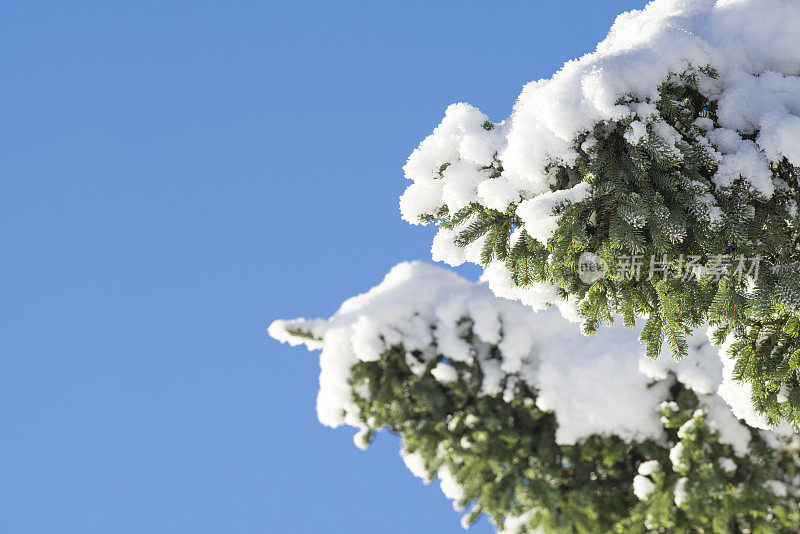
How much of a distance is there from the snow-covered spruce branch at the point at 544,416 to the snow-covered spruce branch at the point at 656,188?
292cm

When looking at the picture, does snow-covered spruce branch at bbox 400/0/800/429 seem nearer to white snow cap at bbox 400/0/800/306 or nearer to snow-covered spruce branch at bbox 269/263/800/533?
white snow cap at bbox 400/0/800/306

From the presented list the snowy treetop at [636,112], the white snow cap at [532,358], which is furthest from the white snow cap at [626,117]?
the white snow cap at [532,358]

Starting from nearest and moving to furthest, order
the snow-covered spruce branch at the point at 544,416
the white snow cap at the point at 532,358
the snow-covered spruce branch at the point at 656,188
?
the snow-covered spruce branch at the point at 656,188 < the snow-covered spruce branch at the point at 544,416 < the white snow cap at the point at 532,358

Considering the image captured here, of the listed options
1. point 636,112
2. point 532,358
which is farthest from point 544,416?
point 636,112

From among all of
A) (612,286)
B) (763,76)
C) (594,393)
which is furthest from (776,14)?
(594,393)

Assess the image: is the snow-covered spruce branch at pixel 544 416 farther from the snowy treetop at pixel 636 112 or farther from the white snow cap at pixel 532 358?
the snowy treetop at pixel 636 112

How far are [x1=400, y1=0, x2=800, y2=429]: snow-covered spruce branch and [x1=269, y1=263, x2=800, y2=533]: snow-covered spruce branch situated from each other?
292 centimetres

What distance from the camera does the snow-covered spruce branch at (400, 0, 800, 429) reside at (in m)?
2.71

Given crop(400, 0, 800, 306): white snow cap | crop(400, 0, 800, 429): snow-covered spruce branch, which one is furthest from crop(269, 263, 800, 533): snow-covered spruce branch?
crop(400, 0, 800, 306): white snow cap

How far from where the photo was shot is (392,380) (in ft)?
20.0

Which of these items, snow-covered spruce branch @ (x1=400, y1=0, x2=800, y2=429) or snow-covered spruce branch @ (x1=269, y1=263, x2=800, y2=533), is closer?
snow-covered spruce branch @ (x1=400, y1=0, x2=800, y2=429)

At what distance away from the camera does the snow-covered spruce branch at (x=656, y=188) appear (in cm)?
271

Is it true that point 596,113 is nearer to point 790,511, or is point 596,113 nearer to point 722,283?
point 722,283

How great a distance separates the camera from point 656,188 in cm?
Result: 280
